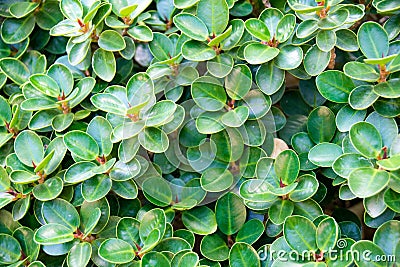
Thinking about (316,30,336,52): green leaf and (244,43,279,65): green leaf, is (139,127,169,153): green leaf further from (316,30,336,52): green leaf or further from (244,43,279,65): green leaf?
(316,30,336,52): green leaf

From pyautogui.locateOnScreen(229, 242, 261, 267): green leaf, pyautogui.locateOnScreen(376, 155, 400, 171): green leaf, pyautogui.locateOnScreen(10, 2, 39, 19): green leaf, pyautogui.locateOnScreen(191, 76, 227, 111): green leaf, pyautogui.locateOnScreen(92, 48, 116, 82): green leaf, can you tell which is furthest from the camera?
pyautogui.locateOnScreen(10, 2, 39, 19): green leaf

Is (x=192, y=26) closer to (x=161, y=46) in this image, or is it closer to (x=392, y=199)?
(x=161, y=46)

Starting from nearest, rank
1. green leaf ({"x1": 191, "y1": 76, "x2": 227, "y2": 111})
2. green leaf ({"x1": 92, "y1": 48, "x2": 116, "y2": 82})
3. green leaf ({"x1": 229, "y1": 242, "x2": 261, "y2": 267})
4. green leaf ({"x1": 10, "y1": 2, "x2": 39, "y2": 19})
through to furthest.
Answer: green leaf ({"x1": 229, "y1": 242, "x2": 261, "y2": 267})
green leaf ({"x1": 191, "y1": 76, "x2": 227, "y2": 111})
green leaf ({"x1": 92, "y1": 48, "x2": 116, "y2": 82})
green leaf ({"x1": 10, "y1": 2, "x2": 39, "y2": 19})

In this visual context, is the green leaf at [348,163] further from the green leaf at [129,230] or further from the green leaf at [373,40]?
the green leaf at [129,230]

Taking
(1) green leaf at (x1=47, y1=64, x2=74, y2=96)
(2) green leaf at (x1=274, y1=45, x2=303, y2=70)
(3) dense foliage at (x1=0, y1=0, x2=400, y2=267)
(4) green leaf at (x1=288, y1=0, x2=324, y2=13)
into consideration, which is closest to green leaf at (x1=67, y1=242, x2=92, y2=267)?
(3) dense foliage at (x1=0, y1=0, x2=400, y2=267)

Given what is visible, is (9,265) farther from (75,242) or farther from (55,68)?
(55,68)

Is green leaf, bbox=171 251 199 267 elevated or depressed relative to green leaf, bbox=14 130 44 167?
depressed

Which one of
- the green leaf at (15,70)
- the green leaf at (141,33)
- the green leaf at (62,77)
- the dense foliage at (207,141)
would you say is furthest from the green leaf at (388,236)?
the green leaf at (15,70)
